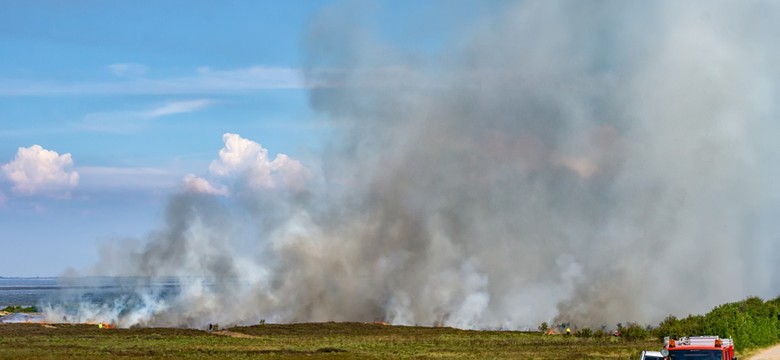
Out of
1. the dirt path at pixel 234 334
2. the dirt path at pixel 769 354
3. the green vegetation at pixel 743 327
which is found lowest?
the dirt path at pixel 769 354

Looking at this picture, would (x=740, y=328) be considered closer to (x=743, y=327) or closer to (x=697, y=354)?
(x=743, y=327)

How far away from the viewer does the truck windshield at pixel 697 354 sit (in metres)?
46.5

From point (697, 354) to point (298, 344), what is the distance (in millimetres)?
53022

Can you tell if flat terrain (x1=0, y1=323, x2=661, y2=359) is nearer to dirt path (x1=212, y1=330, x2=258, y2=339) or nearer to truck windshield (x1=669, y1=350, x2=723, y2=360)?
dirt path (x1=212, y1=330, x2=258, y2=339)

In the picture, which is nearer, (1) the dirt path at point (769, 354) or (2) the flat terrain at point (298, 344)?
(1) the dirt path at point (769, 354)

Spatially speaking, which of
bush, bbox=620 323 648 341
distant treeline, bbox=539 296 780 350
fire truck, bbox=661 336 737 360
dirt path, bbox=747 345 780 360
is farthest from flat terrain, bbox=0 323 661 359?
fire truck, bbox=661 336 737 360

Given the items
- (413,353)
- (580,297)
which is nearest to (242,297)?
(580,297)

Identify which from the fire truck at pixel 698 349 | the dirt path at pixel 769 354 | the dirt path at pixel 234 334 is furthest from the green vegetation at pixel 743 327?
the dirt path at pixel 234 334

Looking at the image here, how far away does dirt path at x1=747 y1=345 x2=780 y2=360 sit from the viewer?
65.6 metres

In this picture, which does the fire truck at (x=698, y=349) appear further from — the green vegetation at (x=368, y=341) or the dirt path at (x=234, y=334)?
the dirt path at (x=234, y=334)

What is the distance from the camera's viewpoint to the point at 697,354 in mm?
46812

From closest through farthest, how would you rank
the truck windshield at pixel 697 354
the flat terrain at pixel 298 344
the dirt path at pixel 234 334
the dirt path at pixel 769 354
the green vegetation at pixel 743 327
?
1. the truck windshield at pixel 697 354
2. the dirt path at pixel 769 354
3. the green vegetation at pixel 743 327
4. the flat terrain at pixel 298 344
5. the dirt path at pixel 234 334

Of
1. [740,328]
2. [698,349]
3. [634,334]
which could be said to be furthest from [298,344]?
[698,349]

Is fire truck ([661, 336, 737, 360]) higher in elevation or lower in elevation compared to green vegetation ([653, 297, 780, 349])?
lower
